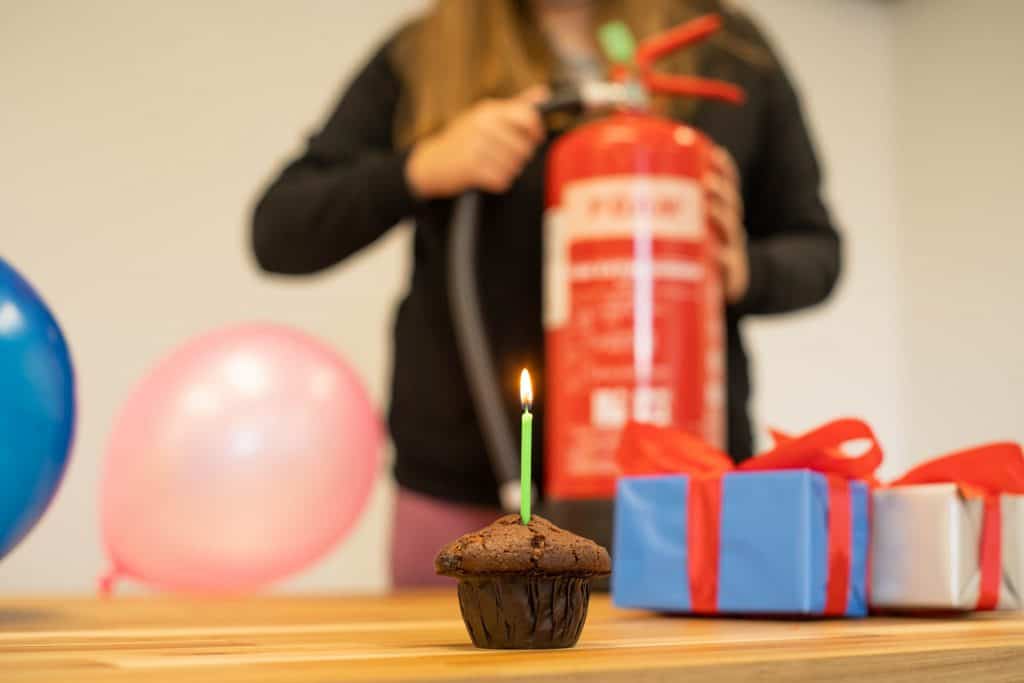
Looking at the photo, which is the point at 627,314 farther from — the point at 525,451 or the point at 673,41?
the point at 525,451

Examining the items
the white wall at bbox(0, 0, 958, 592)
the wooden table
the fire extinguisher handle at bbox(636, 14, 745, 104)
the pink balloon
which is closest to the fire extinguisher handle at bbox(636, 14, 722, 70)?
the fire extinguisher handle at bbox(636, 14, 745, 104)

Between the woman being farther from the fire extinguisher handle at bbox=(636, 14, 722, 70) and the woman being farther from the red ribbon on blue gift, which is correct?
the red ribbon on blue gift

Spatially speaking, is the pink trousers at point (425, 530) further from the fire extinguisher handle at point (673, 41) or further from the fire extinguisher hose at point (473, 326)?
the fire extinguisher handle at point (673, 41)

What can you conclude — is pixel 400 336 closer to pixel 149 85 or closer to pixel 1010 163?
pixel 149 85

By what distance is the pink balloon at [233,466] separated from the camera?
1230 mm

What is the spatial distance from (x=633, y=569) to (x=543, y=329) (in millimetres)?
609

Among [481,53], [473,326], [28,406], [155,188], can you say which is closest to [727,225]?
[473,326]

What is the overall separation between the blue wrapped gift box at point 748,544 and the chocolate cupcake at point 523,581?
218 millimetres

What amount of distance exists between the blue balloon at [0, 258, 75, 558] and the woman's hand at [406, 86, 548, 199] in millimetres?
576

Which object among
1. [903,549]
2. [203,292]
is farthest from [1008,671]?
[203,292]

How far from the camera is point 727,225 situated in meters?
1.17

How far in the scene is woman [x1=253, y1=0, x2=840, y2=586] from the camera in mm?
1309

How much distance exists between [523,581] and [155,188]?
7.35 ft

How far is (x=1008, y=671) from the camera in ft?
1.67
